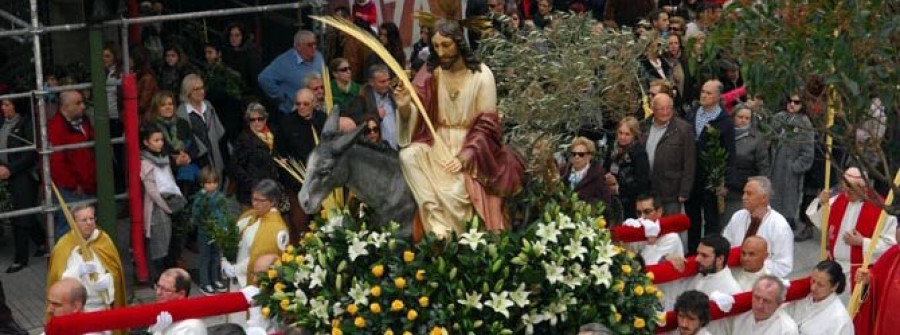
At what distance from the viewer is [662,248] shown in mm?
14219

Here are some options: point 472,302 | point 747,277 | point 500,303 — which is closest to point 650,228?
point 747,277

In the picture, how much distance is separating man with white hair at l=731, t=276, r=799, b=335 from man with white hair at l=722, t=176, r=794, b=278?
1.06 m

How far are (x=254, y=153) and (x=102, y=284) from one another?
321 centimetres

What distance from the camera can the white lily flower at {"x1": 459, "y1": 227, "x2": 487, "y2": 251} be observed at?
11.6 m

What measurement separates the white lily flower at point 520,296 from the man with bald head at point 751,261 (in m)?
2.44

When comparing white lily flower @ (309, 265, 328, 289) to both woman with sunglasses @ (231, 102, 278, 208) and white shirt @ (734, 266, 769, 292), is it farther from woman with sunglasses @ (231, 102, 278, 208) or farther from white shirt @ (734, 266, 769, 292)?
woman with sunglasses @ (231, 102, 278, 208)

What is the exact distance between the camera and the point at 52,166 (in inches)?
640

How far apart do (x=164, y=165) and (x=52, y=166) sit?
3.06 feet

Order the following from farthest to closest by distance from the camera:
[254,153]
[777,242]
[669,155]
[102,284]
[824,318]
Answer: [669,155] < [254,153] < [777,242] < [102,284] < [824,318]

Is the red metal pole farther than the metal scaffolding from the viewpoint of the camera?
Yes

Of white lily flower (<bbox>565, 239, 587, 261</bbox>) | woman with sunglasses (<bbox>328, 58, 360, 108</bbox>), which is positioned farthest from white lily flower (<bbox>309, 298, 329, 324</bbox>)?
woman with sunglasses (<bbox>328, 58, 360, 108</bbox>)

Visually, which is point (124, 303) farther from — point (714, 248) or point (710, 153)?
point (710, 153)

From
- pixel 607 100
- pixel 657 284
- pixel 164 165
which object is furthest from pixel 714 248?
pixel 164 165

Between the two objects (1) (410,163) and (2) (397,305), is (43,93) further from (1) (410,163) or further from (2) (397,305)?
(2) (397,305)
